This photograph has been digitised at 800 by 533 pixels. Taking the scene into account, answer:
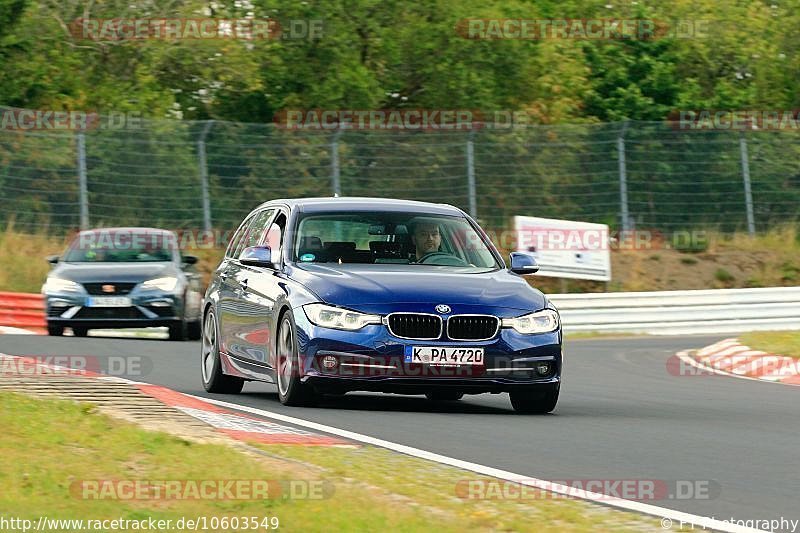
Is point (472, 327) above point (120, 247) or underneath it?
underneath

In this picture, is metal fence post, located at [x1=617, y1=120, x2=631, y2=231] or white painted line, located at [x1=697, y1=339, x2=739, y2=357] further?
metal fence post, located at [x1=617, y1=120, x2=631, y2=231]

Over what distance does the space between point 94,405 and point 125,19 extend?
92.4ft

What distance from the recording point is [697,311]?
95.2 ft

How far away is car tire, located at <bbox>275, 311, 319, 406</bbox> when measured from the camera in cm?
1286

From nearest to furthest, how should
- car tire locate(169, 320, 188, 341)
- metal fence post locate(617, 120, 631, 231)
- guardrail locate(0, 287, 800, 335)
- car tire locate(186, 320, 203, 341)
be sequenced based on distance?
car tire locate(169, 320, 188, 341) < car tire locate(186, 320, 203, 341) < guardrail locate(0, 287, 800, 335) < metal fence post locate(617, 120, 631, 231)

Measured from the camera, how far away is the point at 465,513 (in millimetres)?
7914

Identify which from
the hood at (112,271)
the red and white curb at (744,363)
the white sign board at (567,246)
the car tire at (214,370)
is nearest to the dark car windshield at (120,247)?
the hood at (112,271)

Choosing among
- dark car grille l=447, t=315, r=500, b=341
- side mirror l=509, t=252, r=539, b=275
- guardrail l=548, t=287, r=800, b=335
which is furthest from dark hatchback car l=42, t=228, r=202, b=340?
dark car grille l=447, t=315, r=500, b=341

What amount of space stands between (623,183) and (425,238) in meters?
18.0

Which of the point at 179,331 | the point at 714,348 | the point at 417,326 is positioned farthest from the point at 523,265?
the point at 179,331

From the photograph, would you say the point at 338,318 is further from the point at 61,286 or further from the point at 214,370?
the point at 61,286

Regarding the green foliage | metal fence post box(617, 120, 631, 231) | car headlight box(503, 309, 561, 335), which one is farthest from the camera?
the green foliage

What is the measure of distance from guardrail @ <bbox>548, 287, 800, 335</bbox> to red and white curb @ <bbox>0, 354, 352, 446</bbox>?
1519cm

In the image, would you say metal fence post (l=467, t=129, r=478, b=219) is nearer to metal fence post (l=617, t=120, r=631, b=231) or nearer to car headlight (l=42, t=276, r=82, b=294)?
metal fence post (l=617, t=120, r=631, b=231)
